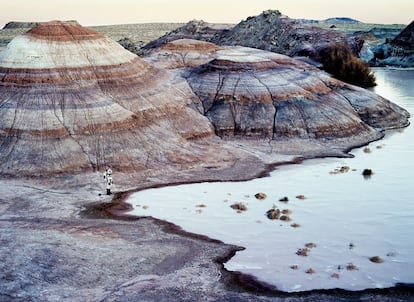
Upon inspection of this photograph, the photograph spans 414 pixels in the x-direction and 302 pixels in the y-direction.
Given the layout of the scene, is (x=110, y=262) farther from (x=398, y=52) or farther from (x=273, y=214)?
(x=398, y=52)

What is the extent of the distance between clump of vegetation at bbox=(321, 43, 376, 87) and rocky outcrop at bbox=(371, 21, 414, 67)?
18258 millimetres

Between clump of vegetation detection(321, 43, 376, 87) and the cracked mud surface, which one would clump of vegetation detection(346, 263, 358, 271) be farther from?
clump of vegetation detection(321, 43, 376, 87)

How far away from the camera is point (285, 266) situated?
56.4 ft

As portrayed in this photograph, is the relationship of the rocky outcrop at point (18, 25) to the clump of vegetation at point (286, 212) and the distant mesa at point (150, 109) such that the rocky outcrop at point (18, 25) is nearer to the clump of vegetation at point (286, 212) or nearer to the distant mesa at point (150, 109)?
the distant mesa at point (150, 109)

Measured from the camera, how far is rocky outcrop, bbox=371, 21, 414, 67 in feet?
239

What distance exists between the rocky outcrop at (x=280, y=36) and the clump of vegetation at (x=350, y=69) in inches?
298

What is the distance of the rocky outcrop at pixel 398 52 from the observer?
2867 inches

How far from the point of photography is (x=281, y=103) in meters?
34.0

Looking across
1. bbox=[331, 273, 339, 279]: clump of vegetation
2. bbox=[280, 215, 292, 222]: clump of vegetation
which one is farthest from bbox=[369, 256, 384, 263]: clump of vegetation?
bbox=[280, 215, 292, 222]: clump of vegetation

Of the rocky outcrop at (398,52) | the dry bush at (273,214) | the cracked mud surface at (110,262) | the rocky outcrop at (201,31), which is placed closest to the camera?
the cracked mud surface at (110,262)

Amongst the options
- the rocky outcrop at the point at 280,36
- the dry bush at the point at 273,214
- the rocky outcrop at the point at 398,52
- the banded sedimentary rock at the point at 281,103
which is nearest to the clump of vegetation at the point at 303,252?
the dry bush at the point at 273,214

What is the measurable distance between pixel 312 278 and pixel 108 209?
872 centimetres

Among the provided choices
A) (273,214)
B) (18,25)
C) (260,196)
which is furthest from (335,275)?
(18,25)

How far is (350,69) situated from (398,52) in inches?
1009
